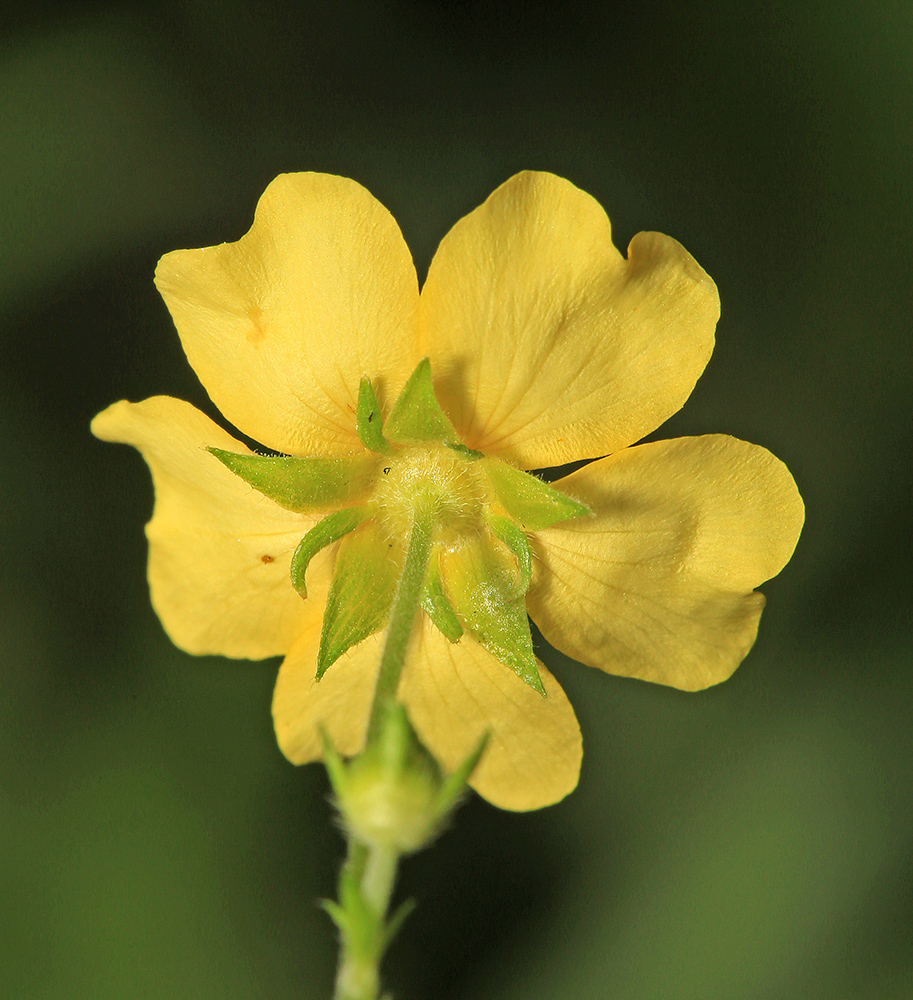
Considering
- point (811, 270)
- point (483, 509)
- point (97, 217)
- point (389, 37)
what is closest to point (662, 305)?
point (483, 509)

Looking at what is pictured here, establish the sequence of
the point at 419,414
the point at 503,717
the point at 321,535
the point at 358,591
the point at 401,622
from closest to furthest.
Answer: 1. the point at 401,622
2. the point at 419,414
3. the point at 321,535
4. the point at 358,591
5. the point at 503,717

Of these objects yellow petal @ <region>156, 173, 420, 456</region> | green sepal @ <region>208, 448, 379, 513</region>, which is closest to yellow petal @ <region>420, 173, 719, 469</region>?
yellow petal @ <region>156, 173, 420, 456</region>

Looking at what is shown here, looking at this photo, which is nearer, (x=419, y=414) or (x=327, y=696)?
(x=419, y=414)

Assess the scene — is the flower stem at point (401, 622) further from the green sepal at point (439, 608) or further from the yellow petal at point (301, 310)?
the yellow petal at point (301, 310)

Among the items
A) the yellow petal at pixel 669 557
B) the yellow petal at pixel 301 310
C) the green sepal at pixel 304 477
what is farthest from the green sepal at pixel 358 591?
the yellow petal at pixel 669 557

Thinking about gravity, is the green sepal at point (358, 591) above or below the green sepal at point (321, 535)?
below

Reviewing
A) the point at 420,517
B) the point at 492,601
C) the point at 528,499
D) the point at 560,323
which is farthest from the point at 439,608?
the point at 560,323

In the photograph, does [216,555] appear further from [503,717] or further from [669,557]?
[669,557]
